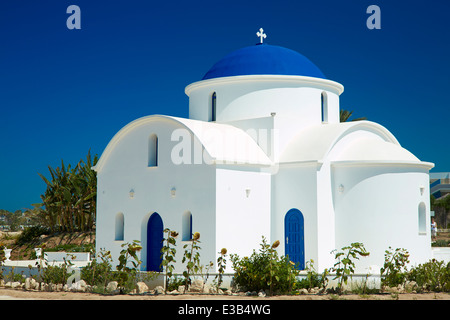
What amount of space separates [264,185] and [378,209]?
377cm

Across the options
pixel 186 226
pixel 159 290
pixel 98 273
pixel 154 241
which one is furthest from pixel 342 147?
pixel 98 273

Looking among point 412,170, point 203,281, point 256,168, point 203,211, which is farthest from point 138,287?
A: point 412,170

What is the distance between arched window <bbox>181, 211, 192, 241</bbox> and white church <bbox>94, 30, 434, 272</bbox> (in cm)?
3

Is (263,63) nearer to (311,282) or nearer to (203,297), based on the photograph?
(311,282)

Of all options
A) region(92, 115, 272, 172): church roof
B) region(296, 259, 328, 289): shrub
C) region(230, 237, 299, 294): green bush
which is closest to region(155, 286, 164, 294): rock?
region(230, 237, 299, 294): green bush

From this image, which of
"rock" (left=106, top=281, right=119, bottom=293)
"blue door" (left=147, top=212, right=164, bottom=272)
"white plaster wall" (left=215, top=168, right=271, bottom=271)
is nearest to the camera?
"rock" (left=106, top=281, right=119, bottom=293)

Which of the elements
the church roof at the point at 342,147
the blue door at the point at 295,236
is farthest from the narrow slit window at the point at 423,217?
the blue door at the point at 295,236

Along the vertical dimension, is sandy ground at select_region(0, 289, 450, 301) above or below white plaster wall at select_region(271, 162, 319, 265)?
below

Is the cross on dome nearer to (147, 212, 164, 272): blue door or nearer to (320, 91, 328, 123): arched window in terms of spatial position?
(320, 91, 328, 123): arched window

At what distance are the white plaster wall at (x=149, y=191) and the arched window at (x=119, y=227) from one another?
0.15m

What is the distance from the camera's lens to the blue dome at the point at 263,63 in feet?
66.7

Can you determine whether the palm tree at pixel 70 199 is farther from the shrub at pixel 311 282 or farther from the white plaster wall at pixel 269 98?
the shrub at pixel 311 282

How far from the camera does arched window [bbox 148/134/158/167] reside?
18.5m
